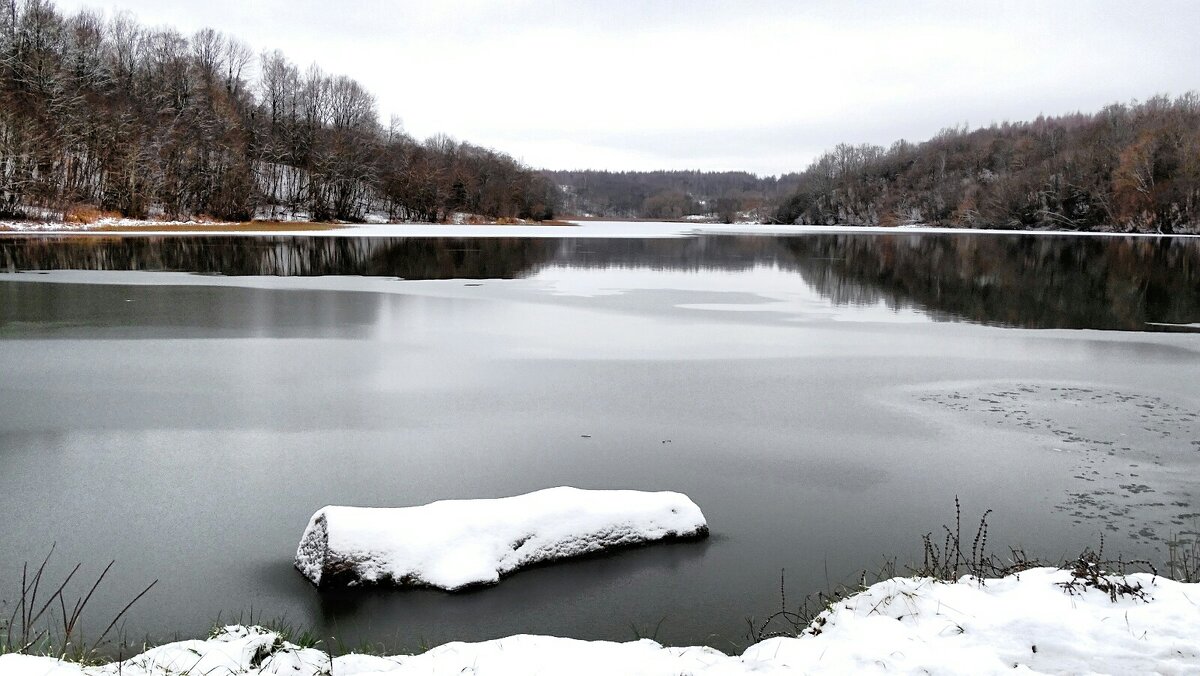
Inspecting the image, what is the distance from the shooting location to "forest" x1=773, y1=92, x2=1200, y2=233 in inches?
2936

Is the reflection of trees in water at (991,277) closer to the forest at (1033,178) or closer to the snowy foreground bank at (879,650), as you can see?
the snowy foreground bank at (879,650)

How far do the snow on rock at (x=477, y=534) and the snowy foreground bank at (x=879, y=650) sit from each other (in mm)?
918

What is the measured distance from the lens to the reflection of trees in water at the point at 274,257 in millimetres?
24094

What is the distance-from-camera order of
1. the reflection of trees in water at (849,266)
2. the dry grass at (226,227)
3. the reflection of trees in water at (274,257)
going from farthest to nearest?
the dry grass at (226,227) < the reflection of trees in water at (274,257) < the reflection of trees in water at (849,266)

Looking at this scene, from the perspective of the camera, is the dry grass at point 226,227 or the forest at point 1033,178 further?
the forest at point 1033,178

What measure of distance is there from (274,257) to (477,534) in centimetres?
2711

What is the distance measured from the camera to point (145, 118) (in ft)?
191

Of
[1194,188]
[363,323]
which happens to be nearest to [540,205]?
[1194,188]

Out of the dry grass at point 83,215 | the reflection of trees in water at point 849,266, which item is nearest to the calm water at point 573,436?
the reflection of trees in water at point 849,266

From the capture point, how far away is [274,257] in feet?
96.4

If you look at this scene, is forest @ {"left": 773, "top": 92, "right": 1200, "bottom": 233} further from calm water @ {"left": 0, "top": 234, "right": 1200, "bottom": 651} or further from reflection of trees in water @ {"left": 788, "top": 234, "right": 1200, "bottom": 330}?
calm water @ {"left": 0, "top": 234, "right": 1200, "bottom": 651}

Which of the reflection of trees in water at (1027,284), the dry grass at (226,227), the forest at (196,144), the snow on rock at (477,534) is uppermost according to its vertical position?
Result: the forest at (196,144)

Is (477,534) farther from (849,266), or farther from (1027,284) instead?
(849,266)

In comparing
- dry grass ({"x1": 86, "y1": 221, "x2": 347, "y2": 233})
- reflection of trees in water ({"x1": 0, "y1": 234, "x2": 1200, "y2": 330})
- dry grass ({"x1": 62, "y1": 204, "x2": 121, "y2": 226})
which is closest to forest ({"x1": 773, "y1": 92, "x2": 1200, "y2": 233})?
reflection of trees in water ({"x1": 0, "y1": 234, "x2": 1200, "y2": 330})
